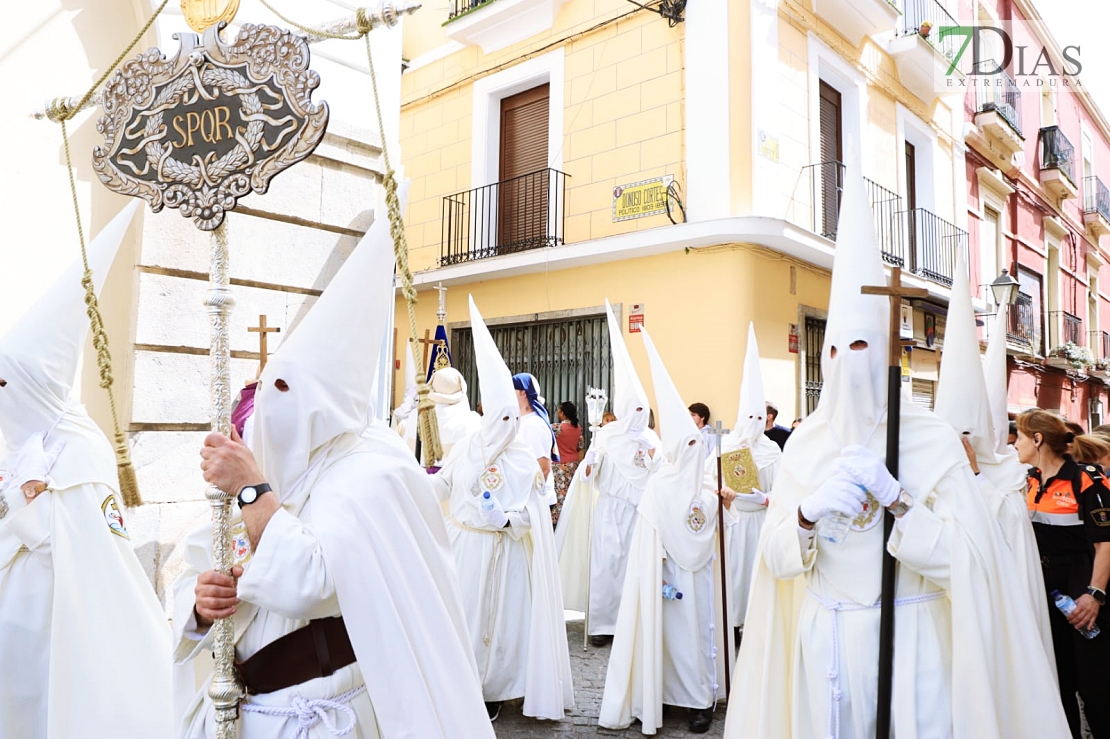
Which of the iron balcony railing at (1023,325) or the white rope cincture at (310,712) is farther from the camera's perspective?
the iron balcony railing at (1023,325)

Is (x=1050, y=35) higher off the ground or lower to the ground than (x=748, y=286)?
higher

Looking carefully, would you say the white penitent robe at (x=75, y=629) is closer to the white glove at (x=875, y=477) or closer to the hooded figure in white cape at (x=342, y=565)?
the hooded figure in white cape at (x=342, y=565)

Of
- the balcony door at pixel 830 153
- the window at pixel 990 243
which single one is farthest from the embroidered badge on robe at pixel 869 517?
the window at pixel 990 243

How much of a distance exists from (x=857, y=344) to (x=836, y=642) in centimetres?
109

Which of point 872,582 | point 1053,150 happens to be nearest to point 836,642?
point 872,582

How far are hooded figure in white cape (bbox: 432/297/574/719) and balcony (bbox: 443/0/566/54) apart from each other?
334 inches

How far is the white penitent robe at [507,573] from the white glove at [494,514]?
0.03 m

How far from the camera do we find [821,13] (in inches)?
464

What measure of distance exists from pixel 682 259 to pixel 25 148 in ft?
24.9

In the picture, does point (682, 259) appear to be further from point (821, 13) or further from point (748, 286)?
point (821, 13)

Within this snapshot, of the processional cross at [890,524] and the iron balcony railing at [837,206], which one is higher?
the iron balcony railing at [837,206]

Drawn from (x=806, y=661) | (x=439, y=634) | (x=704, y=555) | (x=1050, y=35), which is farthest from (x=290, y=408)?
(x=1050, y=35)

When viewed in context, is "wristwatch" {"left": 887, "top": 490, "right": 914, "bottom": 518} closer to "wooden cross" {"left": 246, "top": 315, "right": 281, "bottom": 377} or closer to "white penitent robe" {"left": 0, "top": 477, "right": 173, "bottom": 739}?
"white penitent robe" {"left": 0, "top": 477, "right": 173, "bottom": 739}

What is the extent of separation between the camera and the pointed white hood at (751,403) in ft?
24.3
